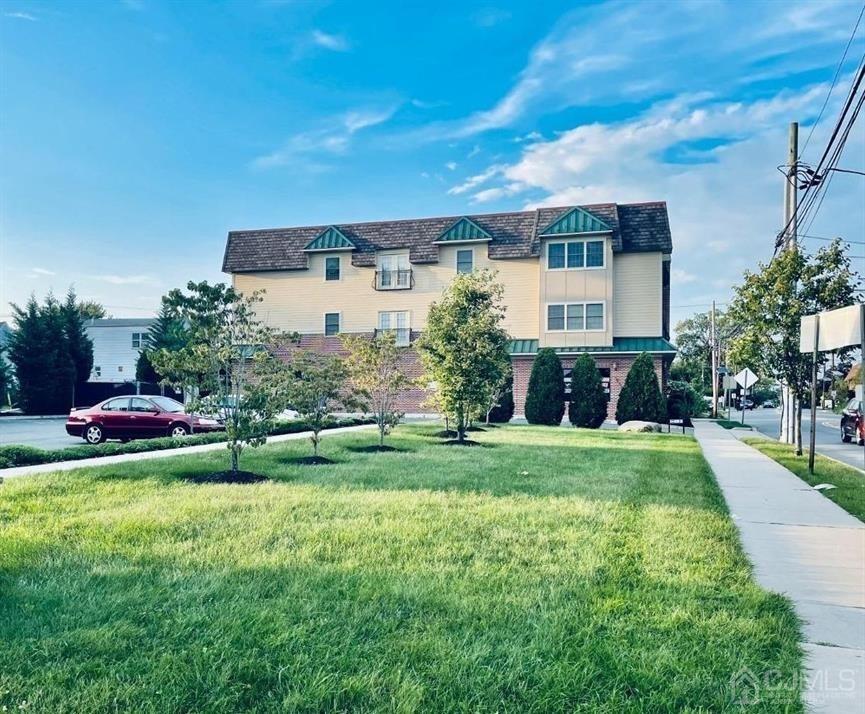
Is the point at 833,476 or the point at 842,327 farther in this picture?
the point at 833,476

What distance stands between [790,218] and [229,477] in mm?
19053

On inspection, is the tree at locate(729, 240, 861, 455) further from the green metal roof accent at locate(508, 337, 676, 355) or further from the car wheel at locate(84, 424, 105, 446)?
the car wheel at locate(84, 424, 105, 446)

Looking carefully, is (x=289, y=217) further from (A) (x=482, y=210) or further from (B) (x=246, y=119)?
(B) (x=246, y=119)

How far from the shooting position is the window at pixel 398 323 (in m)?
34.5

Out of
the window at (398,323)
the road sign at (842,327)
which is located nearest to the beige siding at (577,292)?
the window at (398,323)

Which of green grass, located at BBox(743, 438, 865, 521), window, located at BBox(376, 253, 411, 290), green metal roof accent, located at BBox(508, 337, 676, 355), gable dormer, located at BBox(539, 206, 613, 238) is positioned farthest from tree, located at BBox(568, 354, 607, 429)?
window, located at BBox(376, 253, 411, 290)

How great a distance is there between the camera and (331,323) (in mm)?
35750

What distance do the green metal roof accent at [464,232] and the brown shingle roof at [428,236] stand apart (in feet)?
1.68

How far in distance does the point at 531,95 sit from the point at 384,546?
16.5 metres

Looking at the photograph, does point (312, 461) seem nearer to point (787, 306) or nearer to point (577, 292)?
point (787, 306)

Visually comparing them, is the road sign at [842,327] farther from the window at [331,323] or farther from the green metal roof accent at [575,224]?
the window at [331,323]

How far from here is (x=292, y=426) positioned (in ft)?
62.0

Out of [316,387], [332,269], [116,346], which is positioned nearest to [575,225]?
[332,269]

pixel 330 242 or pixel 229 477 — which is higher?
pixel 330 242
